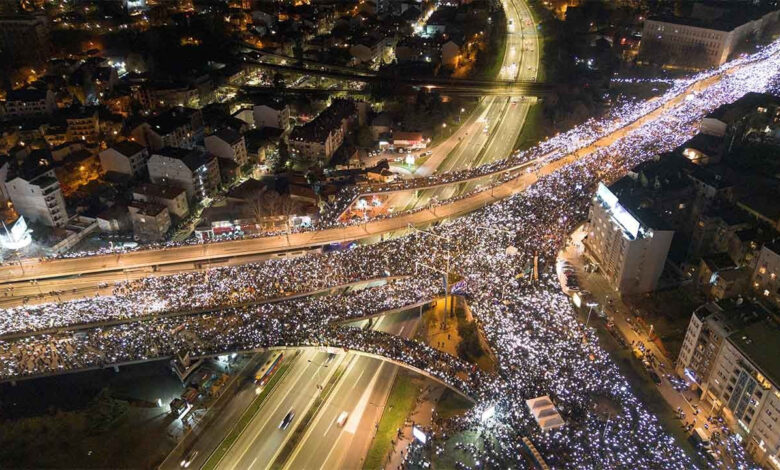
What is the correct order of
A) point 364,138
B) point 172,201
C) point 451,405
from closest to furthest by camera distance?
point 451,405 → point 172,201 → point 364,138

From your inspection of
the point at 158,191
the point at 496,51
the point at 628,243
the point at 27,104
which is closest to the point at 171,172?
the point at 158,191

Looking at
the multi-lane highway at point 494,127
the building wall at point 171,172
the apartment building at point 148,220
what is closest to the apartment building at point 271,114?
the building wall at point 171,172

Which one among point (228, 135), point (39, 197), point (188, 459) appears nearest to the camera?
point (188, 459)

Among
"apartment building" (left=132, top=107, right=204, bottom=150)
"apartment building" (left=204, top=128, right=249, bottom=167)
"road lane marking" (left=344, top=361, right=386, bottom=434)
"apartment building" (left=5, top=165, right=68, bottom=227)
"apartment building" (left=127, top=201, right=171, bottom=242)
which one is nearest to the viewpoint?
"road lane marking" (left=344, top=361, right=386, bottom=434)

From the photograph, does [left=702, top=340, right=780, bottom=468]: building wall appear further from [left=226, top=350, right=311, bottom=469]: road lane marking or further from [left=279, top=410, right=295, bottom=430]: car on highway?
[left=226, top=350, right=311, bottom=469]: road lane marking

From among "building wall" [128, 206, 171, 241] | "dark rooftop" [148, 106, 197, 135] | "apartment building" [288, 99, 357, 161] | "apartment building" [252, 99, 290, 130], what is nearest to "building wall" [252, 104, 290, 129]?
"apartment building" [252, 99, 290, 130]

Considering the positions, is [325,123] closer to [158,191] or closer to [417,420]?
[158,191]

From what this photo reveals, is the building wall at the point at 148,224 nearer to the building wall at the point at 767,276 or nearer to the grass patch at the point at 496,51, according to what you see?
the building wall at the point at 767,276
